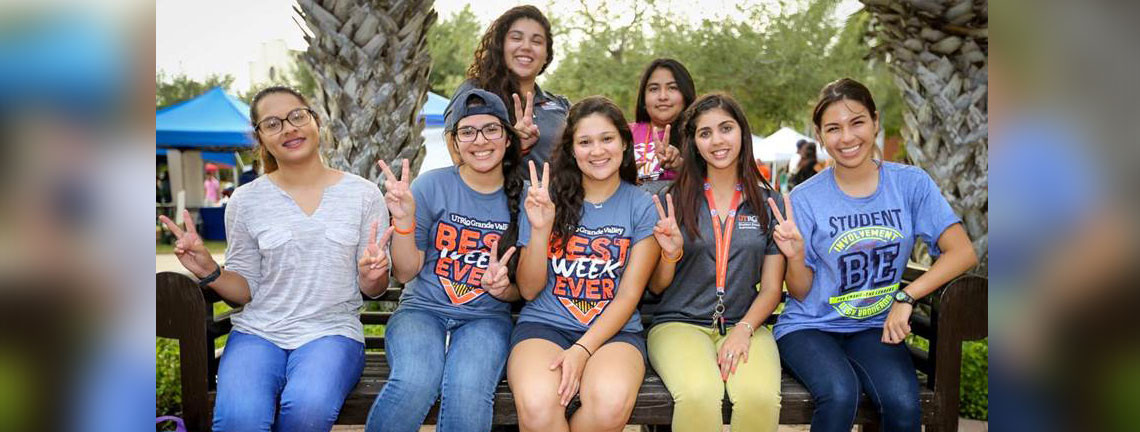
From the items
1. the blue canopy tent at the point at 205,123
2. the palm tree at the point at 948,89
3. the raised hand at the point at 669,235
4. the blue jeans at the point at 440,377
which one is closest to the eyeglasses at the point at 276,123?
the blue jeans at the point at 440,377

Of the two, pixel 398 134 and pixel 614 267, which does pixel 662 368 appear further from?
pixel 398 134

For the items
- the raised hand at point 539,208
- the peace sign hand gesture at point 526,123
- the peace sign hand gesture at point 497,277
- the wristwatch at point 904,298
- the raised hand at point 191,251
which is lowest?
the wristwatch at point 904,298

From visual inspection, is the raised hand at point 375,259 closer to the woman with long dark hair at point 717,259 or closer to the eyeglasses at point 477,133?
the eyeglasses at point 477,133

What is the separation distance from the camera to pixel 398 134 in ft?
16.8

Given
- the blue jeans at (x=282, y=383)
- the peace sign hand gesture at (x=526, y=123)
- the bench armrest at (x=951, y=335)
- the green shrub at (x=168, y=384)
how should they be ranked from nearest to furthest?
the blue jeans at (x=282, y=383) < the bench armrest at (x=951, y=335) < the peace sign hand gesture at (x=526, y=123) < the green shrub at (x=168, y=384)

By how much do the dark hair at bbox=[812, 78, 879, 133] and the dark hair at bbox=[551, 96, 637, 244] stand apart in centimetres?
78

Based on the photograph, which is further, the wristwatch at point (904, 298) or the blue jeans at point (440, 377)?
the wristwatch at point (904, 298)

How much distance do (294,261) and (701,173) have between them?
66.9 inches

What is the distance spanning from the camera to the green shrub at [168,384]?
4.13 m

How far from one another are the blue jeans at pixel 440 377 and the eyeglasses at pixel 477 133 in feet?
2.44

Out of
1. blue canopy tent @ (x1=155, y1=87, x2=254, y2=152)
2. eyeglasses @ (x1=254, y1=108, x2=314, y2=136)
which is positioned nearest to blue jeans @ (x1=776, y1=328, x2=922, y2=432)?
eyeglasses @ (x1=254, y1=108, x2=314, y2=136)

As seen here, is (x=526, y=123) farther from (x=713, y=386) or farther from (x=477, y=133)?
(x=713, y=386)
